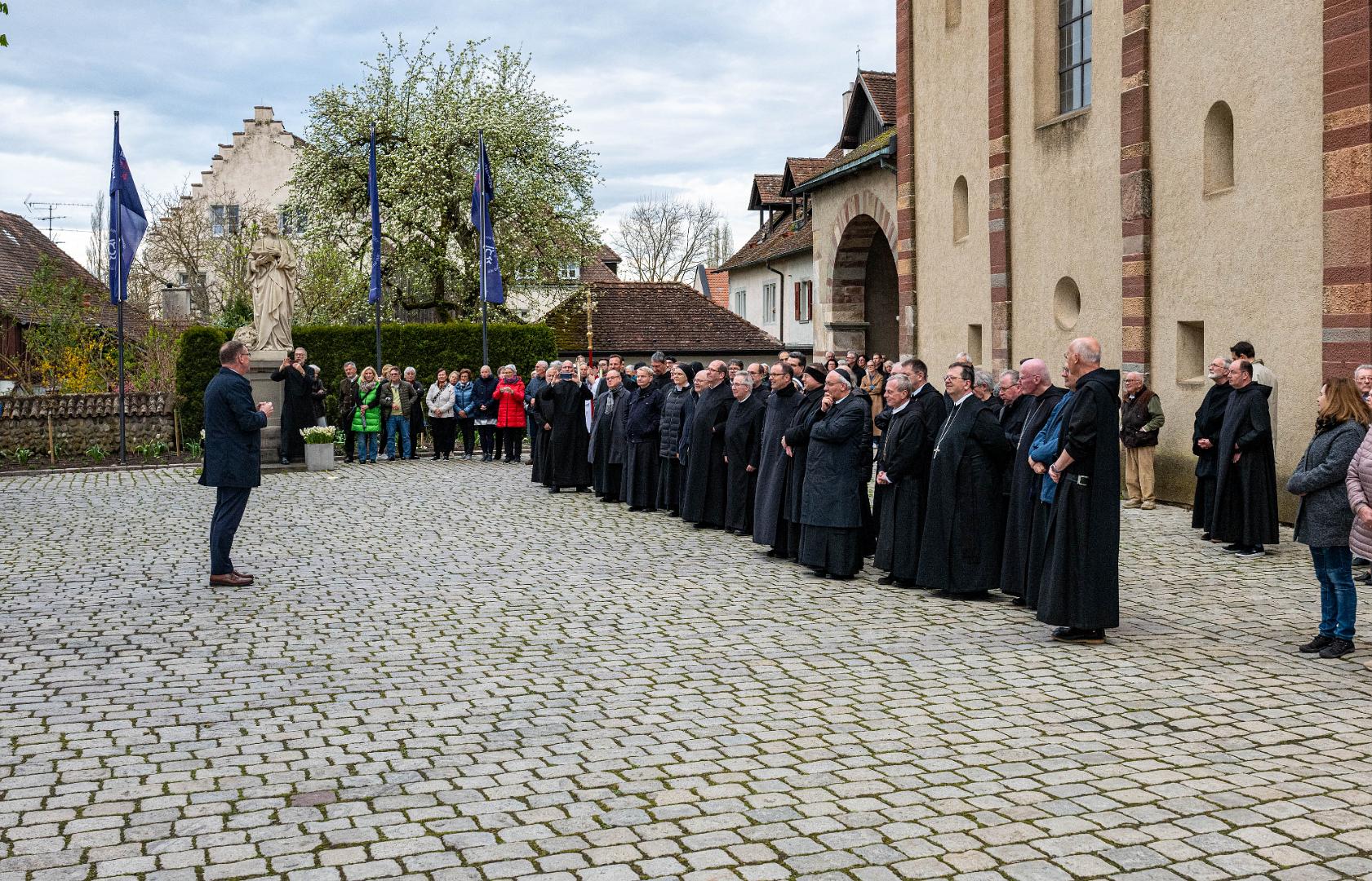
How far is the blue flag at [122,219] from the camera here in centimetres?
2314

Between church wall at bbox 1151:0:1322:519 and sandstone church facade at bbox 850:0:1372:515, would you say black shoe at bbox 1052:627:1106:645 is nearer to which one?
sandstone church facade at bbox 850:0:1372:515

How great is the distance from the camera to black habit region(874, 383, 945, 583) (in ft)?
36.0

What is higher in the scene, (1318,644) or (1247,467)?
(1247,467)

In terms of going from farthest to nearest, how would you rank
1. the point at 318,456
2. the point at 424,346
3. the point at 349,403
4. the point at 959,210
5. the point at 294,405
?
the point at 424,346 < the point at 349,403 < the point at 959,210 < the point at 294,405 < the point at 318,456

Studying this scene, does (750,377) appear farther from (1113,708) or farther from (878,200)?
(878,200)

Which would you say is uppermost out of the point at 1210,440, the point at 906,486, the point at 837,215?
the point at 837,215

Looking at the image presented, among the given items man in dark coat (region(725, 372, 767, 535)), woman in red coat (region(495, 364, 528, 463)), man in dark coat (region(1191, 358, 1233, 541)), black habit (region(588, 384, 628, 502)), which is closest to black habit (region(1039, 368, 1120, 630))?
man in dark coat (region(1191, 358, 1233, 541))

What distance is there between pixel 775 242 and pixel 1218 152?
106 ft

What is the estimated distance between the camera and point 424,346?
29875 mm

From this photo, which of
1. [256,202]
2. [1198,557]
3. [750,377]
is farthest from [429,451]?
[256,202]

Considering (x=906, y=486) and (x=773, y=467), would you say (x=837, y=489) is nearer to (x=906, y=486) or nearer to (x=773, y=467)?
(x=906, y=486)

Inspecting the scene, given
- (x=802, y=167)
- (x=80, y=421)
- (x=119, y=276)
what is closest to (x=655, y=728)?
(x=119, y=276)

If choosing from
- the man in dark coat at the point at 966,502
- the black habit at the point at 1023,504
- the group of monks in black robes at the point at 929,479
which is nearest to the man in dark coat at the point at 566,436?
the group of monks in black robes at the point at 929,479

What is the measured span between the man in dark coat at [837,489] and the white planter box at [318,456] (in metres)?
12.9
